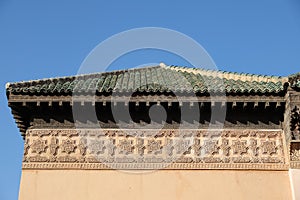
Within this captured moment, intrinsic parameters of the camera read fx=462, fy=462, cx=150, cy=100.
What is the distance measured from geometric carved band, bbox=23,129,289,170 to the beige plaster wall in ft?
0.35

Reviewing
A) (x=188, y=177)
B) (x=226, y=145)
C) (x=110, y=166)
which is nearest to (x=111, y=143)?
(x=110, y=166)

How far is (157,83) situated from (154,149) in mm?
1445

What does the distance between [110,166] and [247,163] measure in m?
2.07

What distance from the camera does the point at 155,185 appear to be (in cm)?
680

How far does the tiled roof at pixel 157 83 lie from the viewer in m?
6.96

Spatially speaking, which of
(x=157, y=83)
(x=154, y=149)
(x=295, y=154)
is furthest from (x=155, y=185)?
(x=295, y=154)

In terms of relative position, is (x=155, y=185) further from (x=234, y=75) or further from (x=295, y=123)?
(x=234, y=75)

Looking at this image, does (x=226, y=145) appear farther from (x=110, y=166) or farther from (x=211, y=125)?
(x=110, y=166)

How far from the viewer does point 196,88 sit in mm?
7121

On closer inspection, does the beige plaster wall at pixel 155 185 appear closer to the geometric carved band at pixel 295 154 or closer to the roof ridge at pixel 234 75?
the geometric carved band at pixel 295 154

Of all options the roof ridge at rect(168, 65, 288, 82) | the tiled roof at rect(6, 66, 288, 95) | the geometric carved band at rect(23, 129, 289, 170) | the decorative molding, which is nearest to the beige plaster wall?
the geometric carved band at rect(23, 129, 289, 170)

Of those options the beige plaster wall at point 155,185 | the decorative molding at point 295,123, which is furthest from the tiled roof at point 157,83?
the beige plaster wall at point 155,185

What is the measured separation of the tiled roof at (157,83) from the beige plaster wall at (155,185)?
1.21 metres

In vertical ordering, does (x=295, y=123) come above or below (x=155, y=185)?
above
